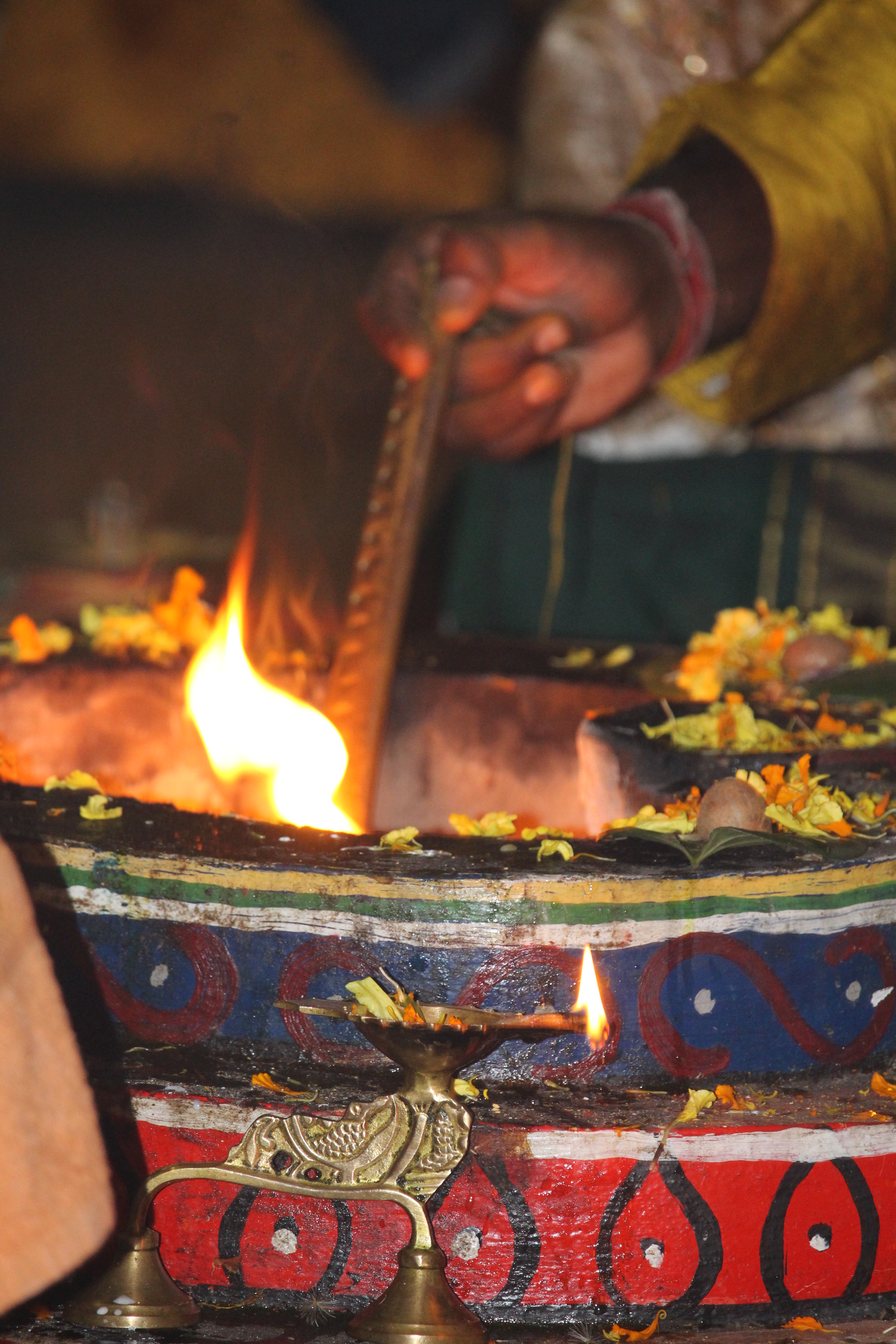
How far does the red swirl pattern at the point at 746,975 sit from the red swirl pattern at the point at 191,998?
34 centimetres

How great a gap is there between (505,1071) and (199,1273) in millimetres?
296

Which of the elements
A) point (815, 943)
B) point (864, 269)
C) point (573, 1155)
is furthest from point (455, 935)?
point (864, 269)

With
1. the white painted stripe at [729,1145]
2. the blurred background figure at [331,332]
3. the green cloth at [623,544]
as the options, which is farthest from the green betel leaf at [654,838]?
the green cloth at [623,544]

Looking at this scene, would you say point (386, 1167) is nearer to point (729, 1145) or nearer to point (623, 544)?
point (729, 1145)

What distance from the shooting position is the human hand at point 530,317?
165 centimetres

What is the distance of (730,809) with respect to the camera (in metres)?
1.22

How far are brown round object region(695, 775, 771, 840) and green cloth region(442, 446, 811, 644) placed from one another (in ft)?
6.17

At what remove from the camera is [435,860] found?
3.87 feet

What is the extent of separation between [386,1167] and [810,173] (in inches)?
55.5

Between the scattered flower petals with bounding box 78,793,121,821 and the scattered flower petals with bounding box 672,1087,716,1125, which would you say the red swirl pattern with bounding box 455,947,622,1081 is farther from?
the scattered flower petals with bounding box 78,793,121,821

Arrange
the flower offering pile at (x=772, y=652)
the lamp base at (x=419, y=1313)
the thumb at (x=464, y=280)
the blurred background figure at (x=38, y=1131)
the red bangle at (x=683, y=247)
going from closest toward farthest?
the blurred background figure at (x=38, y=1131) < the lamp base at (x=419, y=1313) < the thumb at (x=464, y=280) < the flower offering pile at (x=772, y=652) < the red bangle at (x=683, y=247)

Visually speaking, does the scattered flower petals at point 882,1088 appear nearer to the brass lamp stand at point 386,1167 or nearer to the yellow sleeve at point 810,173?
the brass lamp stand at point 386,1167

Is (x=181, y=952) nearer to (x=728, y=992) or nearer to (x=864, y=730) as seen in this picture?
(x=728, y=992)

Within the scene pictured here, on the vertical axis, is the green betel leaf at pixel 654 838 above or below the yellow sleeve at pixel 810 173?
below
